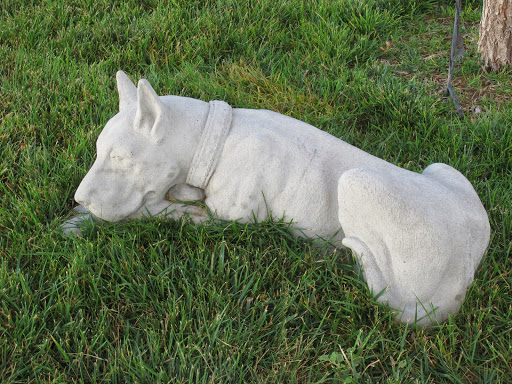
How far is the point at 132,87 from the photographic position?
10.6 ft

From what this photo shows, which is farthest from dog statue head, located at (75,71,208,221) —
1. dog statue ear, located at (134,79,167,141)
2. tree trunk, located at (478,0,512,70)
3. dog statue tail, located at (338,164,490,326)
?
tree trunk, located at (478,0,512,70)

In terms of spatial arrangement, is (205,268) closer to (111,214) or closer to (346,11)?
(111,214)

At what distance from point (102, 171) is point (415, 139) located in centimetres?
220

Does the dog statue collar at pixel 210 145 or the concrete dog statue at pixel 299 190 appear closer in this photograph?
the concrete dog statue at pixel 299 190

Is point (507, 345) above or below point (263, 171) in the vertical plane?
below

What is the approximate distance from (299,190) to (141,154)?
0.81m

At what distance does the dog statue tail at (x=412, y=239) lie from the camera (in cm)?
271

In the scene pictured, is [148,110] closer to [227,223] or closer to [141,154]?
[141,154]

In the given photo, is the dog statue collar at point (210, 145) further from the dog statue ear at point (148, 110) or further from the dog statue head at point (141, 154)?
the dog statue ear at point (148, 110)

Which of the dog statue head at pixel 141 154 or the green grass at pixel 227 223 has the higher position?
the dog statue head at pixel 141 154

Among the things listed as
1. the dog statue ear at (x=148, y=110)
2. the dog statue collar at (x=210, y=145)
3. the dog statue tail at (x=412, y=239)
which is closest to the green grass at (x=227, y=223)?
the dog statue tail at (x=412, y=239)

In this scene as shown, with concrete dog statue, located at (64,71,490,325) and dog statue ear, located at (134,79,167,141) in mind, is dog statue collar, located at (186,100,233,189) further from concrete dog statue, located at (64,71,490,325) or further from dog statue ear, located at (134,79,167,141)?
dog statue ear, located at (134,79,167,141)

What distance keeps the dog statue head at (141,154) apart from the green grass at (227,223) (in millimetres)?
222

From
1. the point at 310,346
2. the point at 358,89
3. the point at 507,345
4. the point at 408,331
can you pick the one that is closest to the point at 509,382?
the point at 507,345
